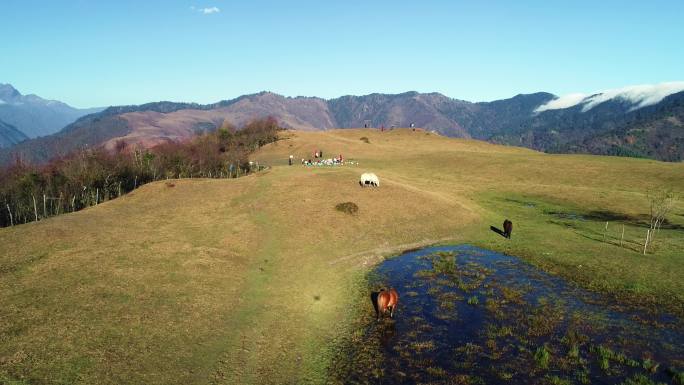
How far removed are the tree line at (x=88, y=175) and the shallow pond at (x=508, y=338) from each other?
3982cm

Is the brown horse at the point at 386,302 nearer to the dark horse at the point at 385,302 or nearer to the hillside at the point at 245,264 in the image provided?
the dark horse at the point at 385,302

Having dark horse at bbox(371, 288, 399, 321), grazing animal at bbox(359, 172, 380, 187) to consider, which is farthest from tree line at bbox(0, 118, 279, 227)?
dark horse at bbox(371, 288, 399, 321)

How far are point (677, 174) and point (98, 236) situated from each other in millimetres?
86429

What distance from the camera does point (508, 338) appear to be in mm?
20328

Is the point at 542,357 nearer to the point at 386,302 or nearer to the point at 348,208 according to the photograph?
the point at 386,302

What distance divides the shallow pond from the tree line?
131 ft

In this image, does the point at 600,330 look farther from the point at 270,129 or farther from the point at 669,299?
the point at 270,129

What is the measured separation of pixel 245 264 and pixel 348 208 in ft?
51.9

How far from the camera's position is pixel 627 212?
4847 centimetres

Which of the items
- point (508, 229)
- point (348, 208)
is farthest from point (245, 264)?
point (508, 229)

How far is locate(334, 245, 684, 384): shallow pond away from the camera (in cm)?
1733

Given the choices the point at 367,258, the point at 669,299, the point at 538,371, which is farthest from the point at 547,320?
the point at 367,258

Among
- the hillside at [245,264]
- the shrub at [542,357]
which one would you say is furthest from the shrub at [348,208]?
the shrub at [542,357]

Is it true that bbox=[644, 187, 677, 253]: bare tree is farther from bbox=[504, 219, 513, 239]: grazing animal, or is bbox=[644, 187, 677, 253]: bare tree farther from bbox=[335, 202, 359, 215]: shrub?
bbox=[335, 202, 359, 215]: shrub
